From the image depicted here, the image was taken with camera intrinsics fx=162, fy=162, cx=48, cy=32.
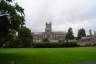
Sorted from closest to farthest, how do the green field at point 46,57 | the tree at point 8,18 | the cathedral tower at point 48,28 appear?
the green field at point 46,57 → the tree at point 8,18 → the cathedral tower at point 48,28

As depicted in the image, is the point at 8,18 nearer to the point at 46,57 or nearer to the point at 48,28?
the point at 46,57

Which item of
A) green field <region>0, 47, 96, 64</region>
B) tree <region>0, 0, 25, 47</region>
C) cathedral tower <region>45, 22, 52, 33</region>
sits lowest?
green field <region>0, 47, 96, 64</region>

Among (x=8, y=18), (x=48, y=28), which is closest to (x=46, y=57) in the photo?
(x=8, y=18)

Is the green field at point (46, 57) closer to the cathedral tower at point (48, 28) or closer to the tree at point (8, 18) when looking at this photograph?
the tree at point (8, 18)

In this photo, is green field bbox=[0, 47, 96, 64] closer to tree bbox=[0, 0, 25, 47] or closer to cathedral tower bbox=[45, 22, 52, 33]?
tree bbox=[0, 0, 25, 47]

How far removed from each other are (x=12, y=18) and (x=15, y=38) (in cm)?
575

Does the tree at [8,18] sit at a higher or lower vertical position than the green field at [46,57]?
higher

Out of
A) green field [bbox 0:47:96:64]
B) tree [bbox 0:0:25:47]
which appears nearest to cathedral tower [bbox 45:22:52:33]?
green field [bbox 0:47:96:64]

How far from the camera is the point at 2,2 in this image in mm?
21953

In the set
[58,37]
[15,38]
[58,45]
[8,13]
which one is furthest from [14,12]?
[58,37]

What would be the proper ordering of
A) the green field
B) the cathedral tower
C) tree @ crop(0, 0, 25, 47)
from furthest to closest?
the cathedral tower, tree @ crop(0, 0, 25, 47), the green field

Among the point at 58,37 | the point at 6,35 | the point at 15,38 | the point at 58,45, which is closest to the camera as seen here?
the point at 6,35

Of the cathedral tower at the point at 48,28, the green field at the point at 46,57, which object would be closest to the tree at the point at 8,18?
the green field at the point at 46,57

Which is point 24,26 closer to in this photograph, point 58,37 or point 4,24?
point 4,24
